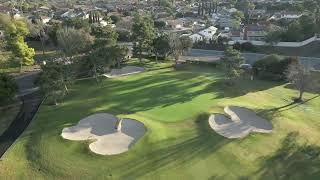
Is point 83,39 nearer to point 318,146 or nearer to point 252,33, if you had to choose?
point 252,33

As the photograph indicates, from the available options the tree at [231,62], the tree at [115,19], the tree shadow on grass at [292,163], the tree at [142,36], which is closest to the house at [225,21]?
the tree at [115,19]

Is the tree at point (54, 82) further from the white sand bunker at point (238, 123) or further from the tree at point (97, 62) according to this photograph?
the white sand bunker at point (238, 123)

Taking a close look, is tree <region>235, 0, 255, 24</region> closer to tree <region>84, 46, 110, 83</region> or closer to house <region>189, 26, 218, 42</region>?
house <region>189, 26, 218, 42</region>

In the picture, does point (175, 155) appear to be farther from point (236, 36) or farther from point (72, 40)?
point (236, 36)

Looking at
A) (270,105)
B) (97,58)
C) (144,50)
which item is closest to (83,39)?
(144,50)

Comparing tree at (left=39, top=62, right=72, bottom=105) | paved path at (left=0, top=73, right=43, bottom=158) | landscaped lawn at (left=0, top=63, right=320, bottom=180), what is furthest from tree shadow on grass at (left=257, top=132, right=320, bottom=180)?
tree at (left=39, top=62, right=72, bottom=105)
